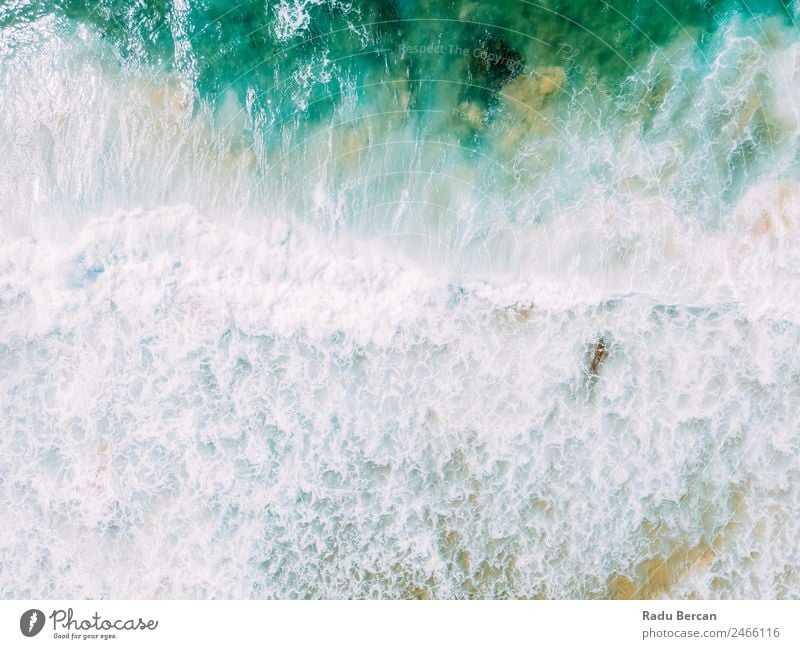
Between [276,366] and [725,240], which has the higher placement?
[725,240]

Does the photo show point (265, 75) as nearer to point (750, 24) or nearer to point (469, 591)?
point (750, 24)

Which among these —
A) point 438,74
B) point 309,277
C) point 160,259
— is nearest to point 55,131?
point 160,259

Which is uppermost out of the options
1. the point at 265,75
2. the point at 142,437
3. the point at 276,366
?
the point at 265,75
